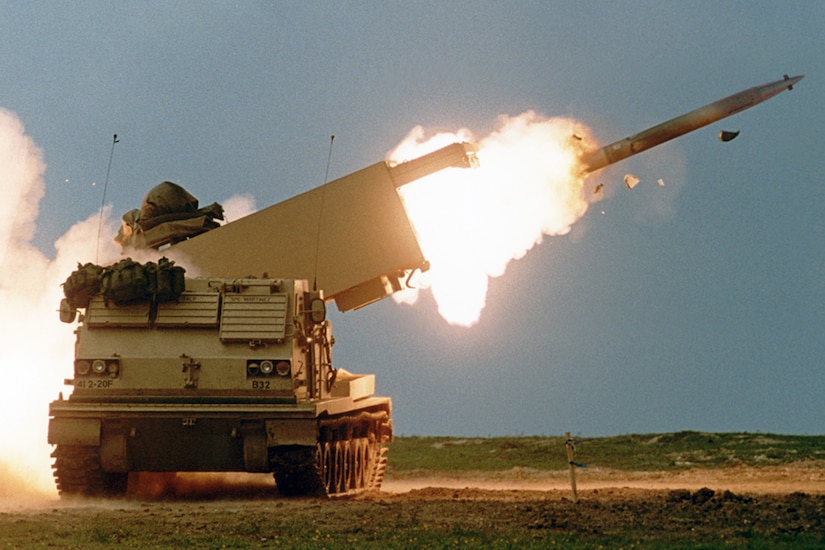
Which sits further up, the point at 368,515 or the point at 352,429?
the point at 352,429

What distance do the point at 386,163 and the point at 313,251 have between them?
1810 mm

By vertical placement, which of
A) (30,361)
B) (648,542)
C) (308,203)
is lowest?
(648,542)

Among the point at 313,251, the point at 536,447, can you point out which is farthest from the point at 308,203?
the point at 536,447

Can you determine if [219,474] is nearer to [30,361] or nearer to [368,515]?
[30,361]

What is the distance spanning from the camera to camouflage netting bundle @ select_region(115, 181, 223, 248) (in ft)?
67.7

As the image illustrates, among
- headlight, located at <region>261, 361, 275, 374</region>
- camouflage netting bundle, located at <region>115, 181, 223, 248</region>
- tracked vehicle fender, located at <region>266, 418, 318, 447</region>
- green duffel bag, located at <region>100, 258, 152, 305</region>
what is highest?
camouflage netting bundle, located at <region>115, 181, 223, 248</region>

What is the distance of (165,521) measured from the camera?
1417 centimetres

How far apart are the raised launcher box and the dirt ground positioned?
164 cm

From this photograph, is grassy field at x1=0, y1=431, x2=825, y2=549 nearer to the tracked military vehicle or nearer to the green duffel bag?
the tracked military vehicle

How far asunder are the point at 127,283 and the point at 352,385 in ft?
13.3

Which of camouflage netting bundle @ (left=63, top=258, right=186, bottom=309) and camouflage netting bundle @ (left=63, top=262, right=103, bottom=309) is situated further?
camouflage netting bundle @ (left=63, top=262, right=103, bottom=309)

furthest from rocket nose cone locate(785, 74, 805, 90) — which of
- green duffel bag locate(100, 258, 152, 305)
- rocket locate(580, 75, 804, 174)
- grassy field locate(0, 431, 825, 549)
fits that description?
green duffel bag locate(100, 258, 152, 305)

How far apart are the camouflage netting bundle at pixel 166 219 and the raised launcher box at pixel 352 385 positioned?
11.3 feet

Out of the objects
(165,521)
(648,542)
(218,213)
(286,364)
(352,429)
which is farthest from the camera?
(218,213)
